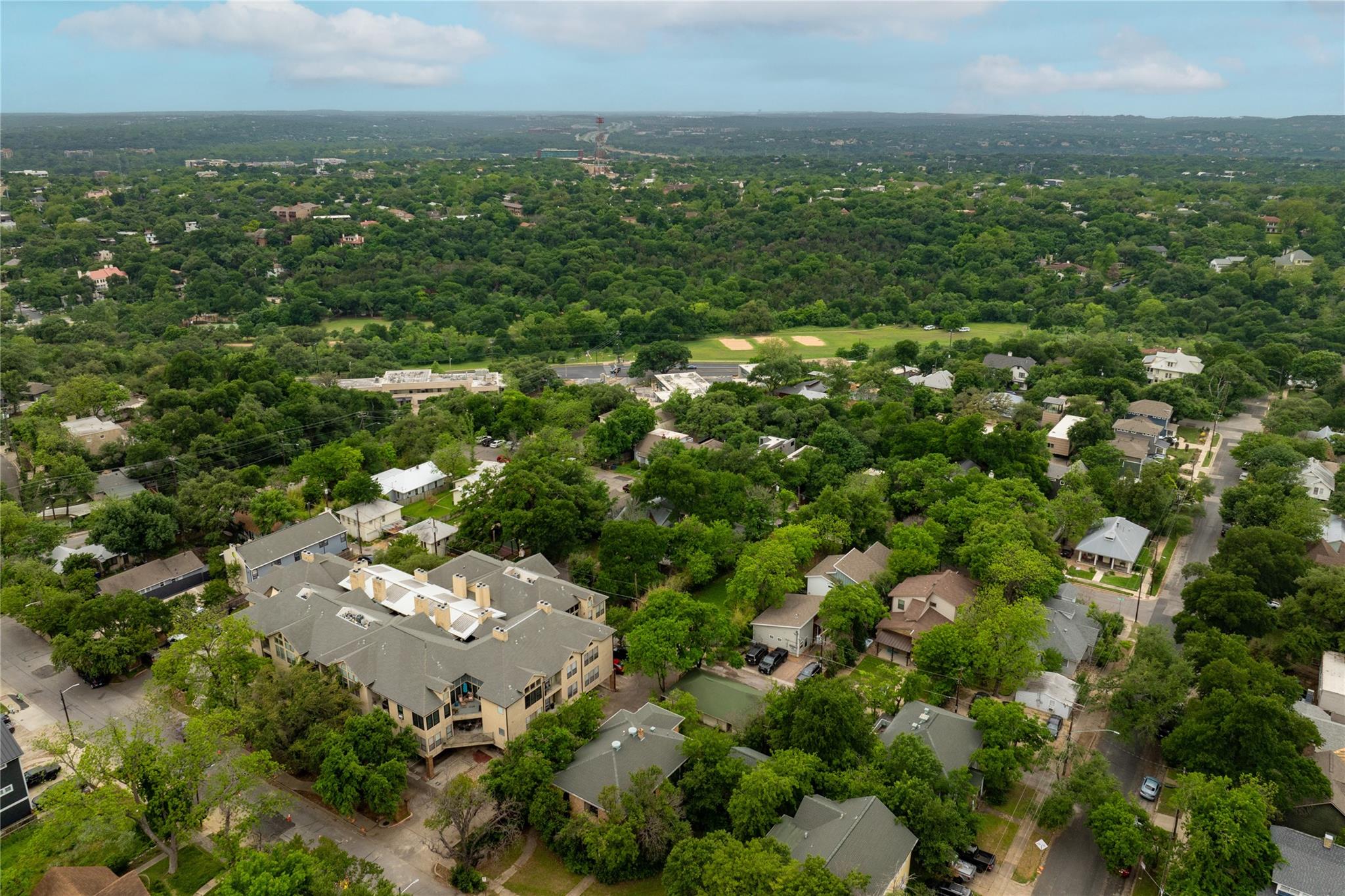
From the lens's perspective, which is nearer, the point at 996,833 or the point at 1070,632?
the point at 996,833

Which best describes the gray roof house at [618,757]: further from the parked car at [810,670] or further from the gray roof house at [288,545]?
the gray roof house at [288,545]

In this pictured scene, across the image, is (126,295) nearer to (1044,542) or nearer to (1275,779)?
(1044,542)

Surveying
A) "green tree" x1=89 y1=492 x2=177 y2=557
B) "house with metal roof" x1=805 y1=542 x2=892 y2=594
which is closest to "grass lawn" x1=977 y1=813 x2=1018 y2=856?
"house with metal roof" x1=805 y1=542 x2=892 y2=594

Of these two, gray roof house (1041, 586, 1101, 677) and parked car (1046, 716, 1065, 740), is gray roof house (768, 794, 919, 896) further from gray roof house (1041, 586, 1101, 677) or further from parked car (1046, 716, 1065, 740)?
gray roof house (1041, 586, 1101, 677)

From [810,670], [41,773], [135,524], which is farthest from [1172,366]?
[41,773]

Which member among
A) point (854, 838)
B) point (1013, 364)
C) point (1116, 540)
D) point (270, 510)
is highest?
point (1013, 364)

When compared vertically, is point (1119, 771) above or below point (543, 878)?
above

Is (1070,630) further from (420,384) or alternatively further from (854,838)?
(420,384)

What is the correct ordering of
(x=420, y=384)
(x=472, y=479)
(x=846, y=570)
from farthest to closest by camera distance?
1. (x=420, y=384)
2. (x=472, y=479)
3. (x=846, y=570)
